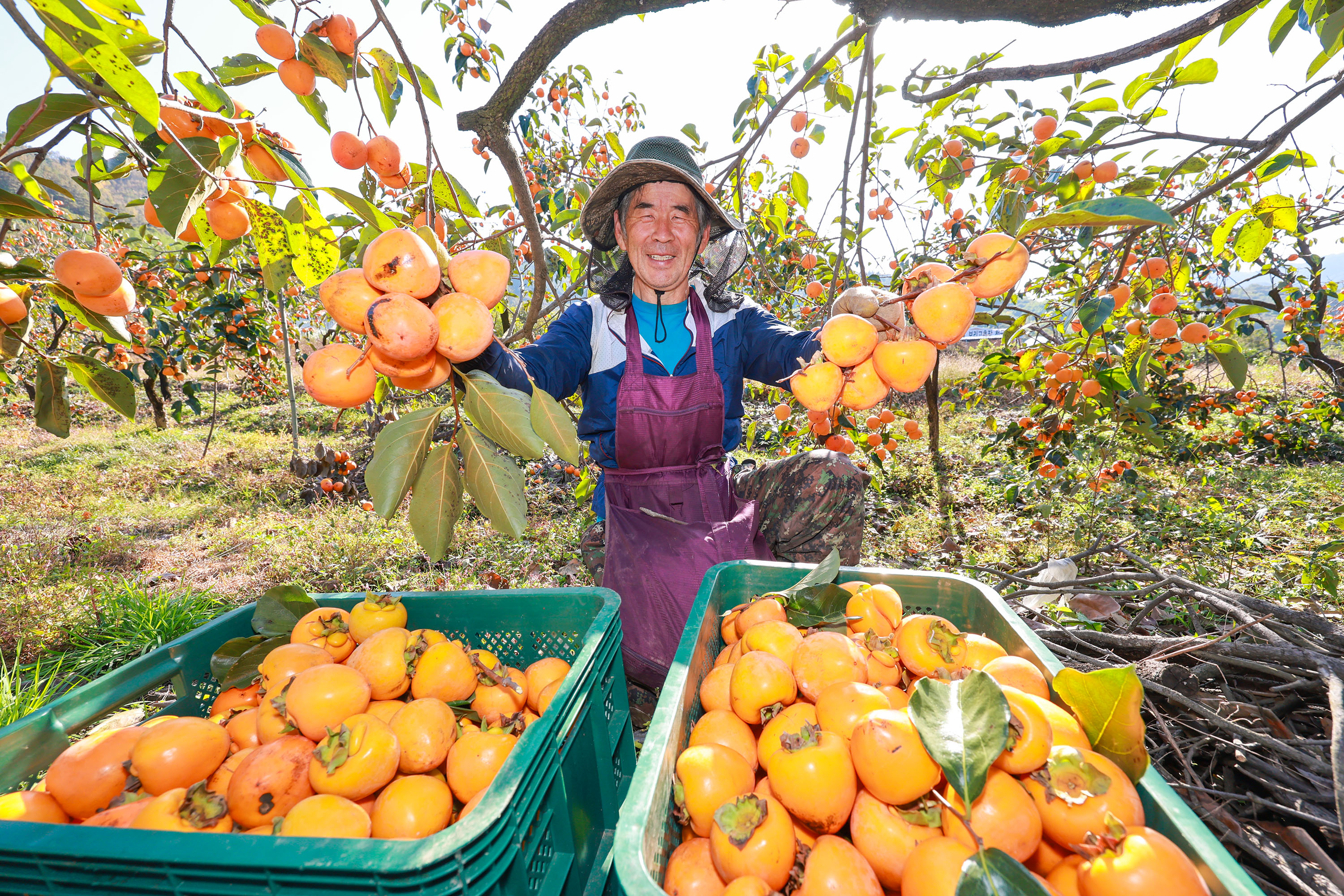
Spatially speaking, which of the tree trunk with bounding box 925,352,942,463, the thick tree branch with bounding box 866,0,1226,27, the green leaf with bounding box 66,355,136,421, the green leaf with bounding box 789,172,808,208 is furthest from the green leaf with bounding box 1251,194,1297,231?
the tree trunk with bounding box 925,352,942,463

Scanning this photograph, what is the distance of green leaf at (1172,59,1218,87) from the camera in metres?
1.65

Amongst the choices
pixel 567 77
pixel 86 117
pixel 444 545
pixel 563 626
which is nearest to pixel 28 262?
pixel 86 117

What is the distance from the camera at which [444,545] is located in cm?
101

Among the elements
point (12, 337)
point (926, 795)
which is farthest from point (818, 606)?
point (12, 337)

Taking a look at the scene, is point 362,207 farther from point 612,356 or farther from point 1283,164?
point 1283,164

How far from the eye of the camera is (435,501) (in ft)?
3.23

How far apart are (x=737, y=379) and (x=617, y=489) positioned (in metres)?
0.67

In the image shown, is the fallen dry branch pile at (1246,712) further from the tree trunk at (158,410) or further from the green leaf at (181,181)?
the tree trunk at (158,410)

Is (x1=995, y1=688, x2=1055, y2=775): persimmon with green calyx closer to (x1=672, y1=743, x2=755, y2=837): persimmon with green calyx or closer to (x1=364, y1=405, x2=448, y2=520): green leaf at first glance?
(x1=672, y1=743, x2=755, y2=837): persimmon with green calyx

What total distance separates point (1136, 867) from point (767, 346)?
1.85 meters

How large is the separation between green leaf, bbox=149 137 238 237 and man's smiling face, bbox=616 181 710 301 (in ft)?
4.44

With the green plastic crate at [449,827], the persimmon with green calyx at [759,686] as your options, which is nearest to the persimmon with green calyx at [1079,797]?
the persimmon with green calyx at [759,686]

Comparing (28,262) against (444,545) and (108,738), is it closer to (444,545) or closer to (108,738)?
(108,738)

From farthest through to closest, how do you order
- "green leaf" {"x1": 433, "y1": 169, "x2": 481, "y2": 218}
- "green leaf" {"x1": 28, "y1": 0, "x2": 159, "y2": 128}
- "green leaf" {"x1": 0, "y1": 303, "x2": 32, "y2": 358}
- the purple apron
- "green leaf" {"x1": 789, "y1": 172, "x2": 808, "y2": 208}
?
1. "green leaf" {"x1": 789, "y1": 172, "x2": 808, "y2": 208}
2. the purple apron
3. "green leaf" {"x1": 433, "y1": 169, "x2": 481, "y2": 218}
4. "green leaf" {"x1": 0, "y1": 303, "x2": 32, "y2": 358}
5. "green leaf" {"x1": 28, "y1": 0, "x2": 159, "y2": 128}
